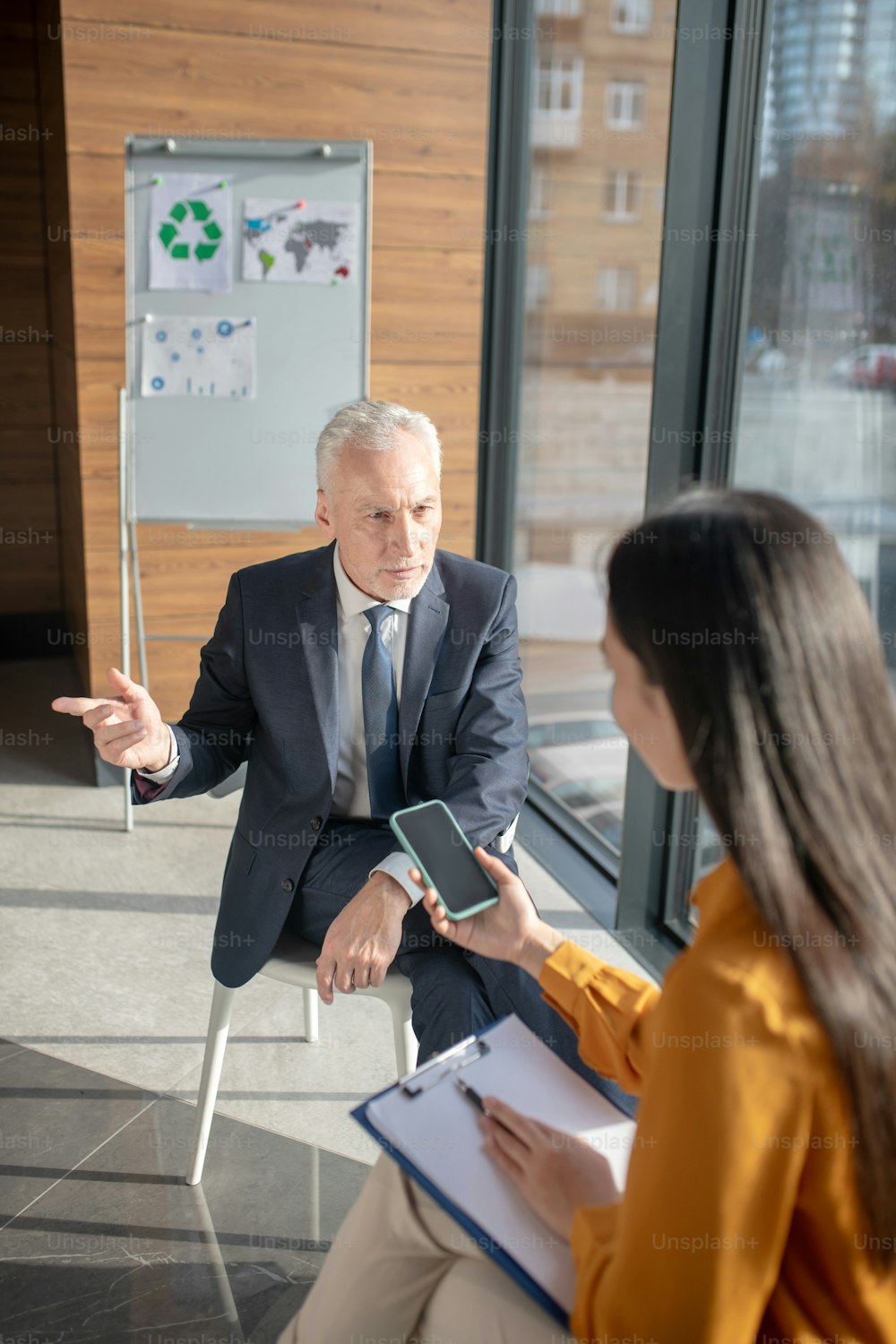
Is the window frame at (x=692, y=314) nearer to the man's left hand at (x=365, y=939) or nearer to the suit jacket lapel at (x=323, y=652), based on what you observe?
the suit jacket lapel at (x=323, y=652)

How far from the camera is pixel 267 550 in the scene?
162 inches

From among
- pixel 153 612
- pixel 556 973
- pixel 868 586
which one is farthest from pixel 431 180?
pixel 556 973

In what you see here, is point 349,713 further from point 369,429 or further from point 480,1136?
point 480,1136

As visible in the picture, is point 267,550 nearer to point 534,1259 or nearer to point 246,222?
point 246,222

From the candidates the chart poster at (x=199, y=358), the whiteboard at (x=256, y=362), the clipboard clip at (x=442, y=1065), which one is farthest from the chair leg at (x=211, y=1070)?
the chart poster at (x=199, y=358)

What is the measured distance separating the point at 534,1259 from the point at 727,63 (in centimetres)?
245

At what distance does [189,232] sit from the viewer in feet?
11.9

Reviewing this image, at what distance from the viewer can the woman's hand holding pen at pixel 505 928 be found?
1.46 metres

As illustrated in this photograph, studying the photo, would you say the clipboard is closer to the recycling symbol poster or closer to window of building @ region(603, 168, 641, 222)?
window of building @ region(603, 168, 641, 222)

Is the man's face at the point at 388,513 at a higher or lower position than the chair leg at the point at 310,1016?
higher

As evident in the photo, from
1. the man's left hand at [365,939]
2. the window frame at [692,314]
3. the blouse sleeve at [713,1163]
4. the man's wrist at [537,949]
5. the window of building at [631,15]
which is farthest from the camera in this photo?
the window of building at [631,15]

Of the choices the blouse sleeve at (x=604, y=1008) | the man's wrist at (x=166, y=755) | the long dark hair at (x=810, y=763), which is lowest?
the blouse sleeve at (x=604, y=1008)

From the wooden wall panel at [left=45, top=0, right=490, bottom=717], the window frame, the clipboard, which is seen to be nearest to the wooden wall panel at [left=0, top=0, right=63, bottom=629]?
the wooden wall panel at [left=45, top=0, right=490, bottom=717]

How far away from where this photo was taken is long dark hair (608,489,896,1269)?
929 mm
